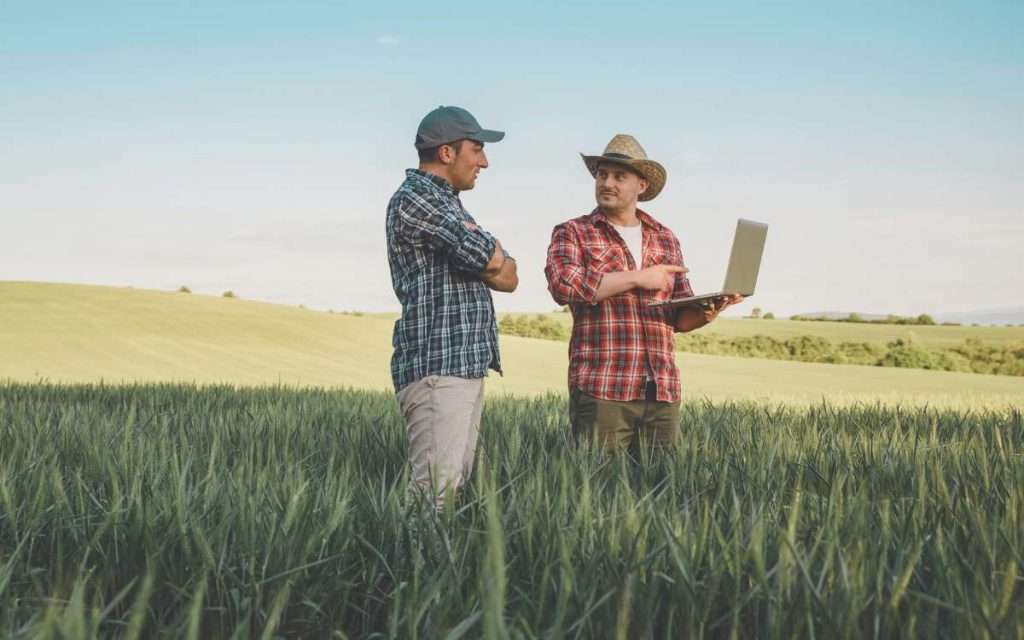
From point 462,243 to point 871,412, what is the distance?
5492 mm

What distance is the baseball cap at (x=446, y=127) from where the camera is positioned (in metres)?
3.42

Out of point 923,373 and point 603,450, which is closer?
point 603,450

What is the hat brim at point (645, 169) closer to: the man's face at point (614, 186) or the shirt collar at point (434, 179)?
the man's face at point (614, 186)

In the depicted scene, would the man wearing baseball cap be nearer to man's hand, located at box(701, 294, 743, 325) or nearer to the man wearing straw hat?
the man wearing straw hat

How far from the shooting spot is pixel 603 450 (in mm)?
3662

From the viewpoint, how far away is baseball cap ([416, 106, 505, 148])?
11.2ft

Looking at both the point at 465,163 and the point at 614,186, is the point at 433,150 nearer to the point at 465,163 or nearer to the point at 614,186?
the point at 465,163

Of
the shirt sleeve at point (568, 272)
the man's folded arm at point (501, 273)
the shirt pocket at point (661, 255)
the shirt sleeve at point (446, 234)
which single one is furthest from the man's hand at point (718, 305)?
the shirt sleeve at point (446, 234)

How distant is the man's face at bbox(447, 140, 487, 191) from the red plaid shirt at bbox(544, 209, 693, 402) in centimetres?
63

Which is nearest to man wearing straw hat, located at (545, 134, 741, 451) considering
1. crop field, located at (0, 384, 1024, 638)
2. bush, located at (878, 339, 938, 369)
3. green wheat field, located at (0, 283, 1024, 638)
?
green wheat field, located at (0, 283, 1024, 638)

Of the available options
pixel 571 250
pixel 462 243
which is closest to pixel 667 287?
pixel 571 250

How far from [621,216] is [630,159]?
0.30 m

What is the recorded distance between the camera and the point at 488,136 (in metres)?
3.49

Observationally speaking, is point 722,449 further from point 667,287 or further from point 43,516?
point 43,516
